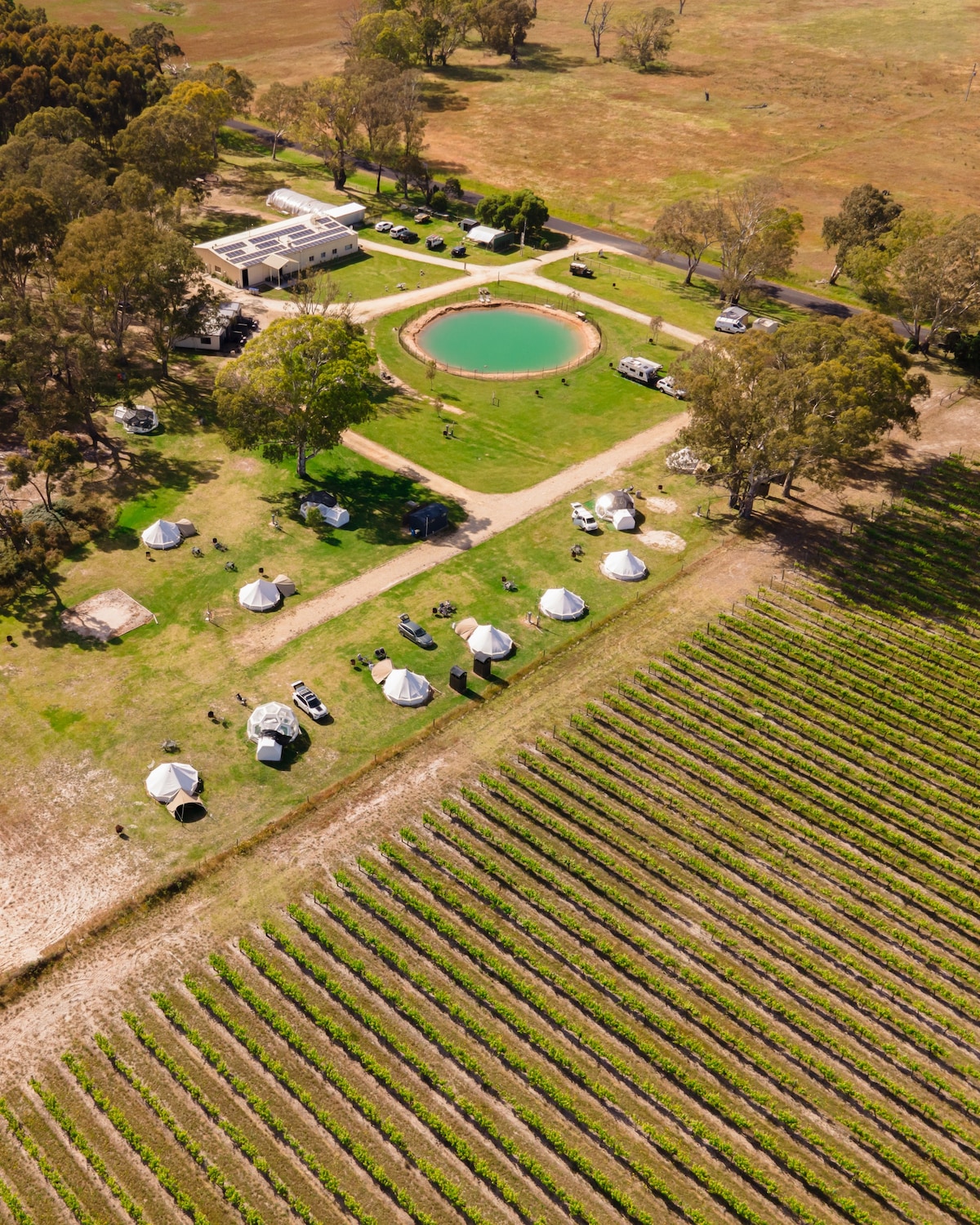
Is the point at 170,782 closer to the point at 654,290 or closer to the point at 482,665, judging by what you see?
the point at 482,665

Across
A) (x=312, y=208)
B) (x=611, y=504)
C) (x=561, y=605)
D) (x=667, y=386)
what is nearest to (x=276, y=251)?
(x=312, y=208)

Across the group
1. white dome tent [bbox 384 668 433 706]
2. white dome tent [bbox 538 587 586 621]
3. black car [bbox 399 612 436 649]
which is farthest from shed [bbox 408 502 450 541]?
white dome tent [bbox 384 668 433 706]

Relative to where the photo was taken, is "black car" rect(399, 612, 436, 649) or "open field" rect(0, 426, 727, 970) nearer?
"open field" rect(0, 426, 727, 970)

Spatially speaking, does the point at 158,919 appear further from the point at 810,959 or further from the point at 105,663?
the point at 810,959

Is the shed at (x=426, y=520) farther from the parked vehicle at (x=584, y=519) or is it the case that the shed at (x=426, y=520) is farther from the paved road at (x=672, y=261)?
the paved road at (x=672, y=261)

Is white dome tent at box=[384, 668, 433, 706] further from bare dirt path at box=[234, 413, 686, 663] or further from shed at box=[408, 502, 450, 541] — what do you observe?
shed at box=[408, 502, 450, 541]
